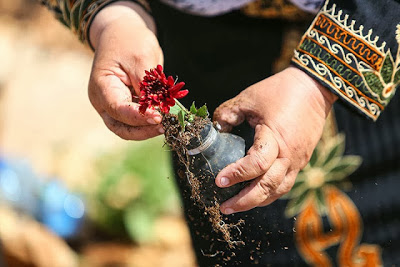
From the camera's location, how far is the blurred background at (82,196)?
2932mm

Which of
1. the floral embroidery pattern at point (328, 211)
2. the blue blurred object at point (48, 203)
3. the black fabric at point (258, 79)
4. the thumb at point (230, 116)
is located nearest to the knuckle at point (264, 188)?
the thumb at point (230, 116)

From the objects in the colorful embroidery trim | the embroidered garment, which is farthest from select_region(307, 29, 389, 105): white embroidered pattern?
the embroidered garment

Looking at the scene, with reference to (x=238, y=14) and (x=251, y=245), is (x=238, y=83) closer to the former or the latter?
(x=238, y=14)

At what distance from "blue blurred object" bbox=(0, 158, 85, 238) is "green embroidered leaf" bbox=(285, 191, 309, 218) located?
1.96 m

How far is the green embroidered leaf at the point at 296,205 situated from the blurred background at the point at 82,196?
1.49 metres

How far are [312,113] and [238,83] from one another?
32 centimetres

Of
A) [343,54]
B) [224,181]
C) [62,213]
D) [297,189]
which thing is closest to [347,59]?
[343,54]

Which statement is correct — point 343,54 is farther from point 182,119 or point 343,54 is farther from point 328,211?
point 328,211

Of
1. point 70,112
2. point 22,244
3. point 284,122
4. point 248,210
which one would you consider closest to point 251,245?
point 248,210

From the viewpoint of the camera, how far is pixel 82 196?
10.5 feet

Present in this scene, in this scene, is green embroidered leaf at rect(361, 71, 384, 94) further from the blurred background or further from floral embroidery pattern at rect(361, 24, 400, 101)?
the blurred background

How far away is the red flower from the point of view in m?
0.93

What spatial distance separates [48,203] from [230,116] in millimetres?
2274

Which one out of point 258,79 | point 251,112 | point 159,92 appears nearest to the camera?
point 159,92
